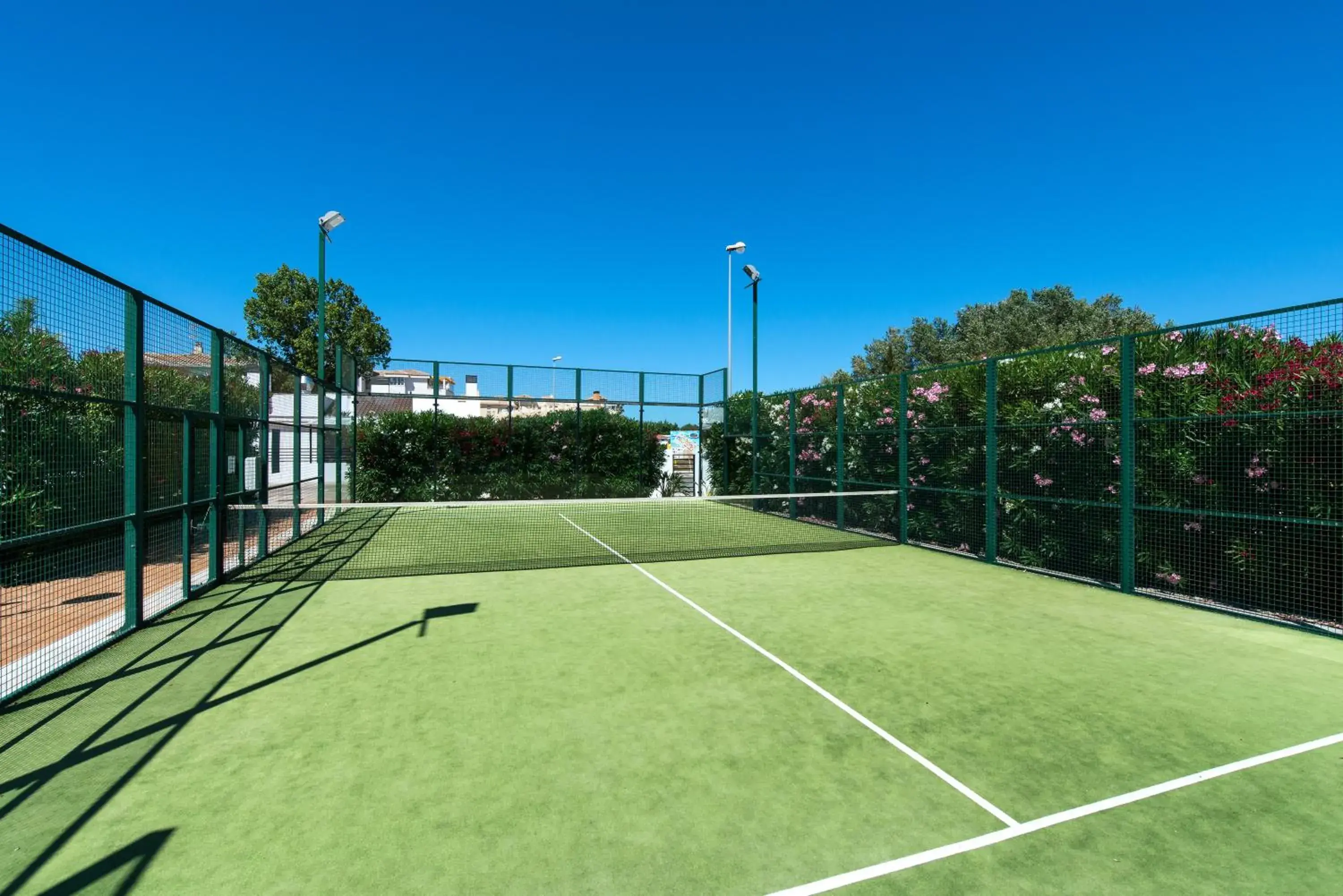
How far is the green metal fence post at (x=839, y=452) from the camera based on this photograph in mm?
12555

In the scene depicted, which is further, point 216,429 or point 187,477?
point 216,429

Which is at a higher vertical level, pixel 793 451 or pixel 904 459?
pixel 793 451

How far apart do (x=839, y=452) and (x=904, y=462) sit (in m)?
1.74

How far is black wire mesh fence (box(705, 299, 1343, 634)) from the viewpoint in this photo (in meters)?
5.99

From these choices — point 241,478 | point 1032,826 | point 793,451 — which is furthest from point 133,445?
point 793,451

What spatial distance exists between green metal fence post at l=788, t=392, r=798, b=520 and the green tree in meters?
31.6

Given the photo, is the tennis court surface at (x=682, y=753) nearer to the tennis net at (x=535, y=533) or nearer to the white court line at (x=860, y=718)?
the white court line at (x=860, y=718)

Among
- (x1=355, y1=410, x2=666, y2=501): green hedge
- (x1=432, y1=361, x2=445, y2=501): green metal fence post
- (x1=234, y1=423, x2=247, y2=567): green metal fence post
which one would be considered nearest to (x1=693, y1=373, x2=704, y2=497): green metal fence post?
(x1=355, y1=410, x2=666, y2=501): green hedge

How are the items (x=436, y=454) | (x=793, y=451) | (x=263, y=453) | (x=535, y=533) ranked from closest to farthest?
(x=263, y=453) → (x=535, y=533) → (x=793, y=451) → (x=436, y=454)

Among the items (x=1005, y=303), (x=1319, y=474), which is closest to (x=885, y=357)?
(x=1005, y=303)

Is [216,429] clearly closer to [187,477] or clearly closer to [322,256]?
[187,477]

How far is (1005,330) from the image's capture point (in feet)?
147

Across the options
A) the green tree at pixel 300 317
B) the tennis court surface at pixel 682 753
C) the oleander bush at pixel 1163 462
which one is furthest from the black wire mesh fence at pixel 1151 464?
the green tree at pixel 300 317

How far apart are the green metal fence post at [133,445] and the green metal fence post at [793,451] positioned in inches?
443
